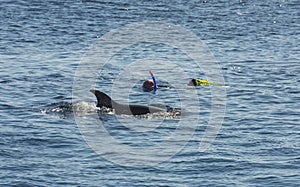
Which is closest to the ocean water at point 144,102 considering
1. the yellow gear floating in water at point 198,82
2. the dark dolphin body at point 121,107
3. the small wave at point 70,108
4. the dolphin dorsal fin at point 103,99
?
the small wave at point 70,108

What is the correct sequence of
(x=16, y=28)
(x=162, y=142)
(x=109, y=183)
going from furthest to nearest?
(x=16, y=28), (x=162, y=142), (x=109, y=183)

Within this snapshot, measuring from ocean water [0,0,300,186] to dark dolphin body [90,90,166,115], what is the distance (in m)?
0.50

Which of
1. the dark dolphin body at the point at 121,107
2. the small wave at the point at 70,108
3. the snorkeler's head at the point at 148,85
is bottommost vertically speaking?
the snorkeler's head at the point at 148,85

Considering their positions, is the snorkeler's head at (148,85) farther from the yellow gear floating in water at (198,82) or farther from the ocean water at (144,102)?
the yellow gear floating in water at (198,82)

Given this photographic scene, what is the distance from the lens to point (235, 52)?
42.9 metres

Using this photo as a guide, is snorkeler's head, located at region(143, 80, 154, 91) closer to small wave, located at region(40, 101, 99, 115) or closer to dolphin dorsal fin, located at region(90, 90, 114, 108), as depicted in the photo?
small wave, located at region(40, 101, 99, 115)

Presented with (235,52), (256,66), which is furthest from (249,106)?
(235,52)

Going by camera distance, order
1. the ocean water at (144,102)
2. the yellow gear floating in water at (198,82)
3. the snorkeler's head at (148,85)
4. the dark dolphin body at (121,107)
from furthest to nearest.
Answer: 1. the yellow gear floating in water at (198,82)
2. the snorkeler's head at (148,85)
3. the dark dolphin body at (121,107)
4. the ocean water at (144,102)

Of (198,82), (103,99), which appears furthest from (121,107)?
(198,82)

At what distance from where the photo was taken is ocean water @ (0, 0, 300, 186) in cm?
2192

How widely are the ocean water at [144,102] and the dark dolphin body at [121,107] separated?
0.50m

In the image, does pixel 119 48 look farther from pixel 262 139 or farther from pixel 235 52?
pixel 262 139

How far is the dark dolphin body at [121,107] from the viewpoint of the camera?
1136 inches

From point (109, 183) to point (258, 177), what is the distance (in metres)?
4.08
